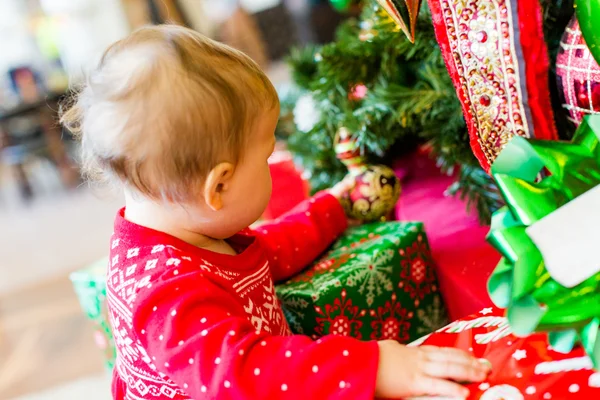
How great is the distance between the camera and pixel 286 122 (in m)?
1.26

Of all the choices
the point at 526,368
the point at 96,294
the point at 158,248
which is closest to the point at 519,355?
the point at 526,368

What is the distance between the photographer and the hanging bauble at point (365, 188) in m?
0.81

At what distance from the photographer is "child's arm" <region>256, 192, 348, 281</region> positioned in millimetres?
723

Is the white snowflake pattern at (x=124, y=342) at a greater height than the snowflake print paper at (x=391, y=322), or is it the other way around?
the white snowflake pattern at (x=124, y=342)

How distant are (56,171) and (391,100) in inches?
141

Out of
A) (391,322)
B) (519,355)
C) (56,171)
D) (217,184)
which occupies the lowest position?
(56,171)

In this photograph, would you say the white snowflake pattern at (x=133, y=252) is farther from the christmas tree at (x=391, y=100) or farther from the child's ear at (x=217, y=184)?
the christmas tree at (x=391, y=100)

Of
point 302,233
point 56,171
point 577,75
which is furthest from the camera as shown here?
point 56,171

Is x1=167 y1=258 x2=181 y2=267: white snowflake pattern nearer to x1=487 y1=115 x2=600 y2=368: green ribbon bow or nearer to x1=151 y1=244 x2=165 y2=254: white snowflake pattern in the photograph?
x1=151 y1=244 x2=165 y2=254: white snowflake pattern

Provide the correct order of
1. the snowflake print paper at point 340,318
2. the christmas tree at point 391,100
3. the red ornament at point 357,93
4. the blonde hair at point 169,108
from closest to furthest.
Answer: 1. the blonde hair at point 169,108
2. the snowflake print paper at point 340,318
3. the christmas tree at point 391,100
4. the red ornament at point 357,93

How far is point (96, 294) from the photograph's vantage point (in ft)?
2.81

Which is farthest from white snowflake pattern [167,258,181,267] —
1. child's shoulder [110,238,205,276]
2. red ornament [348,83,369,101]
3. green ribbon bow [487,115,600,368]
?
red ornament [348,83,369,101]

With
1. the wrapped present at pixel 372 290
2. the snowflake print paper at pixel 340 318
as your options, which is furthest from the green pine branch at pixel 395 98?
the snowflake print paper at pixel 340 318

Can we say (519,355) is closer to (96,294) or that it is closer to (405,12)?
(405,12)
